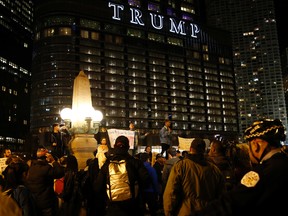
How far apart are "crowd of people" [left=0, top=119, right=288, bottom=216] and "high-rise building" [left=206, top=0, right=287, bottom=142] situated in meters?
177

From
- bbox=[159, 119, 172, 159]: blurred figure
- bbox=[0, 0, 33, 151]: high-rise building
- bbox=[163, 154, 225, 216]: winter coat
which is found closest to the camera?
bbox=[163, 154, 225, 216]: winter coat

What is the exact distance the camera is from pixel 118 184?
192 inches

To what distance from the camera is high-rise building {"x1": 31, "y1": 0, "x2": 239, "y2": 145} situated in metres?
94.9

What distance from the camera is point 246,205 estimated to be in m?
2.01

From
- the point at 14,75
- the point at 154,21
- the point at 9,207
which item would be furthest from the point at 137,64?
the point at 9,207

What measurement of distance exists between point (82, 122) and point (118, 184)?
9.99 meters

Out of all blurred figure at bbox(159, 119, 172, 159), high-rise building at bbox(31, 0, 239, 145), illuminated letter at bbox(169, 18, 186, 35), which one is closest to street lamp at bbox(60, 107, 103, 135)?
blurred figure at bbox(159, 119, 172, 159)

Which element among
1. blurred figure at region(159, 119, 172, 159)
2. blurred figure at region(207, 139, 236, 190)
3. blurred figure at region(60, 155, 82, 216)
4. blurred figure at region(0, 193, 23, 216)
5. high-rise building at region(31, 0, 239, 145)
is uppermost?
high-rise building at region(31, 0, 239, 145)

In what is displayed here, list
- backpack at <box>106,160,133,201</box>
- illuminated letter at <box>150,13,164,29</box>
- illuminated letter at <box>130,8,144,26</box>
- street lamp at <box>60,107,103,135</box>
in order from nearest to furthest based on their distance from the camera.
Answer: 1. backpack at <box>106,160,133,201</box>
2. street lamp at <box>60,107,103,135</box>
3. illuminated letter at <box>130,8,144,26</box>
4. illuminated letter at <box>150,13,164,29</box>

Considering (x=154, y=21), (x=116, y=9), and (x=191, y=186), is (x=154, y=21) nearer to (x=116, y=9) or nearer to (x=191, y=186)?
(x=116, y=9)

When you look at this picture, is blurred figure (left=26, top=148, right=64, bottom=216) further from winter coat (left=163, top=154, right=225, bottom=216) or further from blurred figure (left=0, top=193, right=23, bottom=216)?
winter coat (left=163, top=154, right=225, bottom=216)

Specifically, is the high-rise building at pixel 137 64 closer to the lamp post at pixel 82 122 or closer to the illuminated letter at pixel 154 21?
the illuminated letter at pixel 154 21

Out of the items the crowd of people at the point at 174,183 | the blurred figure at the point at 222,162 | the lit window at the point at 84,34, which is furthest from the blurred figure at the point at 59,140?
the lit window at the point at 84,34

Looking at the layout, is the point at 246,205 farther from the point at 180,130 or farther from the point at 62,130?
the point at 180,130
